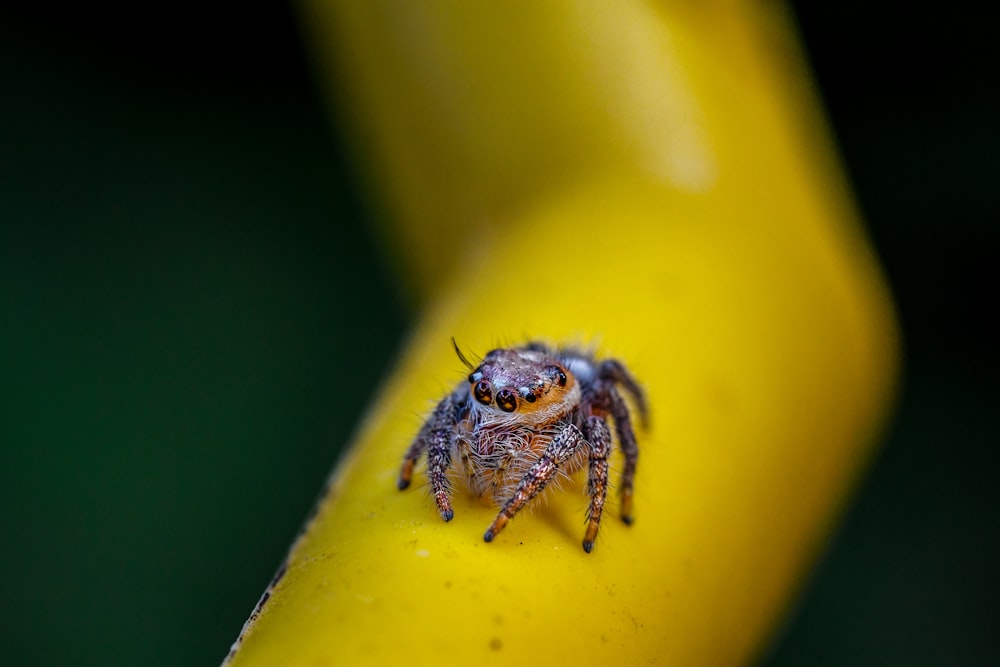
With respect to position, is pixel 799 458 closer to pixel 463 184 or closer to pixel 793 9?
pixel 463 184

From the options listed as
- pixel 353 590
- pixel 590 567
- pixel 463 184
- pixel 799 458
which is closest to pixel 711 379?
pixel 799 458

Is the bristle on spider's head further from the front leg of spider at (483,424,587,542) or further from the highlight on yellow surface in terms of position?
the front leg of spider at (483,424,587,542)

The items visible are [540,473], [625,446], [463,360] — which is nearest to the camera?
[540,473]

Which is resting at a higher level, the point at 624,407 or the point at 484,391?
the point at 484,391

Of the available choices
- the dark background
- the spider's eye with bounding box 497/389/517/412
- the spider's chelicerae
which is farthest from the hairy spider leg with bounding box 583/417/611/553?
the dark background

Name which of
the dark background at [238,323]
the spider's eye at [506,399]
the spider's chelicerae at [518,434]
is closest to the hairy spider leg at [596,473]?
the spider's chelicerae at [518,434]

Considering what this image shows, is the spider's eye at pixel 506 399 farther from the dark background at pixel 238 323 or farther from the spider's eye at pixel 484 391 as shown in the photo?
the dark background at pixel 238 323

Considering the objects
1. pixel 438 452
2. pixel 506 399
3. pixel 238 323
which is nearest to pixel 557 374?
pixel 506 399

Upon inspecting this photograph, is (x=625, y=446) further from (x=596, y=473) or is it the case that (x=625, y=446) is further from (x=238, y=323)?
(x=238, y=323)
